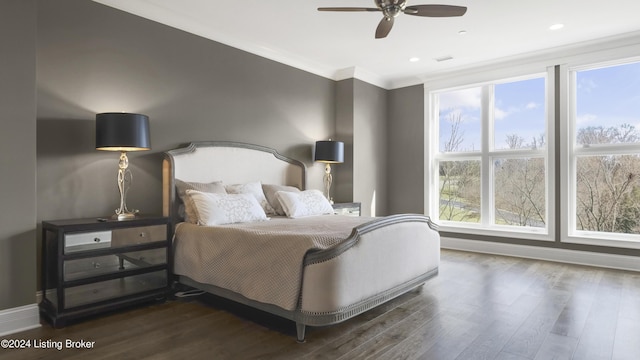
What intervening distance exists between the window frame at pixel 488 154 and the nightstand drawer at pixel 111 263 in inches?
167

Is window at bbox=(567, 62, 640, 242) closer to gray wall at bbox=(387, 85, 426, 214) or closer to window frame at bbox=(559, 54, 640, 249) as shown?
window frame at bbox=(559, 54, 640, 249)

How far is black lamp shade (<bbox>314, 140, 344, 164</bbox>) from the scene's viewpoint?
510cm

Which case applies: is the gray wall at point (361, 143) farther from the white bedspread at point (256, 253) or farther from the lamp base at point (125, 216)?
the lamp base at point (125, 216)

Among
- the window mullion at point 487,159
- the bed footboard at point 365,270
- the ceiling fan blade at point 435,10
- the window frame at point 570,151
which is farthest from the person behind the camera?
the window mullion at point 487,159

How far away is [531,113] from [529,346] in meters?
3.90

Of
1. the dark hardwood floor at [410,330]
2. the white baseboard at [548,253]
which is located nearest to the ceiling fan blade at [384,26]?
the dark hardwood floor at [410,330]

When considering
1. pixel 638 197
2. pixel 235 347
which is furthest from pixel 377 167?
pixel 235 347

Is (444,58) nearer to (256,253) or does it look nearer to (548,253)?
(548,253)

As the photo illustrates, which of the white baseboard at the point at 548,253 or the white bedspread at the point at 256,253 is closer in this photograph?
the white bedspread at the point at 256,253

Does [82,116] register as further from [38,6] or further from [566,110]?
[566,110]

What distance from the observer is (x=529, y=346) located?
230 cm

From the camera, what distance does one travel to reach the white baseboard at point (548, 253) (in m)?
4.39

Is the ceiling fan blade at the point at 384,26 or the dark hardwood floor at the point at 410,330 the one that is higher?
the ceiling fan blade at the point at 384,26

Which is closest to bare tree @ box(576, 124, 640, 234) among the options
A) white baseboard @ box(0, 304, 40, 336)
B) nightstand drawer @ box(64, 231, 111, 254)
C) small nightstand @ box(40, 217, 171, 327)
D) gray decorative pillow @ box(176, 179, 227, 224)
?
gray decorative pillow @ box(176, 179, 227, 224)
